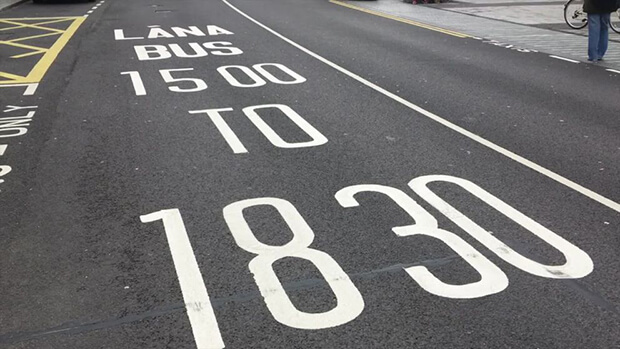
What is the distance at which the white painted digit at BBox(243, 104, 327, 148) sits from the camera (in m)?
7.33

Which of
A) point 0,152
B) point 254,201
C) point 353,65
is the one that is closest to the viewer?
point 254,201

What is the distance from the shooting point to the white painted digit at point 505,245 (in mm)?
4398

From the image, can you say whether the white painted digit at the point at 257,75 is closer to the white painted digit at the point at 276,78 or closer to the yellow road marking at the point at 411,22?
the white painted digit at the point at 276,78

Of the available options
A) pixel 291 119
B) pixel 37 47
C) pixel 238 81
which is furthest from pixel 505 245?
pixel 37 47

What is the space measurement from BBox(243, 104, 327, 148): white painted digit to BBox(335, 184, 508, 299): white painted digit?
1571 mm

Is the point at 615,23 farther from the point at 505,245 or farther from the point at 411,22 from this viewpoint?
the point at 505,245

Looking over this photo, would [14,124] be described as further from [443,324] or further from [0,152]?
[443,324]

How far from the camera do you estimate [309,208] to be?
548 centimetres

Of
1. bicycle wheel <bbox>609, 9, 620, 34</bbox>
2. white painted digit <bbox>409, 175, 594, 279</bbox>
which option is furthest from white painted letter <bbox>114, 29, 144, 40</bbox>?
bicycle wheel <bbox>609, 9, 620, 34</bbox>

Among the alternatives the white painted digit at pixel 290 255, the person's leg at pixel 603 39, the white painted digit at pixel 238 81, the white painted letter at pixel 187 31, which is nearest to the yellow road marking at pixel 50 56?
the white painted letter at pixel 187 31

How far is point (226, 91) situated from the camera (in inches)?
393

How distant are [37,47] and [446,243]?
491 inches

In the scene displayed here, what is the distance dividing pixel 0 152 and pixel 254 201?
317cm

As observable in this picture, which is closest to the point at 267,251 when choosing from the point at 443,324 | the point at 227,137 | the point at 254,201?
the point at 254,201
